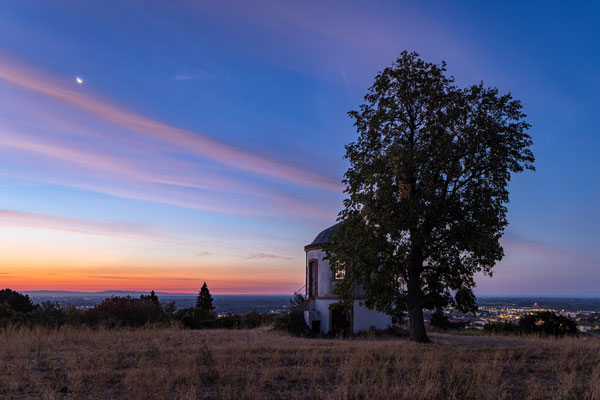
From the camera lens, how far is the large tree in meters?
17.9

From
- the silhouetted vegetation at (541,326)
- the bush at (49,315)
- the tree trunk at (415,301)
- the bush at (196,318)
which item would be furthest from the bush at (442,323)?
the bush at (49,315)

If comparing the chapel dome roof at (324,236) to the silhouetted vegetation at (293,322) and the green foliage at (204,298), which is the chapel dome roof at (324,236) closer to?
the silhouetted vegetation at (293,322)

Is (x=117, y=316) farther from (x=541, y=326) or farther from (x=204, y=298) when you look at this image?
(x=541, y=326)

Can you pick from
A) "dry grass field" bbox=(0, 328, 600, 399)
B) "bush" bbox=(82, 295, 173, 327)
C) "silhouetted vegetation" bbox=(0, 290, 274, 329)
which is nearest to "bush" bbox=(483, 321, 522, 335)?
"dry grass field" bbox=(0, 328, 600, 399)

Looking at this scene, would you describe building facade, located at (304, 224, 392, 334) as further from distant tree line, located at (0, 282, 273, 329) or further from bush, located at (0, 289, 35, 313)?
bush, located at (0, 289, 35, 313)

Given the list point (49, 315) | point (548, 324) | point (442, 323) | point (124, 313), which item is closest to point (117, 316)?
point (124, 313)

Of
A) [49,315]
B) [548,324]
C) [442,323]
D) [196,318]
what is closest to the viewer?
[49,315]

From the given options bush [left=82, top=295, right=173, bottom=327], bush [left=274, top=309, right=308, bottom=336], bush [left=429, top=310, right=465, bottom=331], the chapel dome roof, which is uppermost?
the chapel dome roof

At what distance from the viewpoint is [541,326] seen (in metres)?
28.6

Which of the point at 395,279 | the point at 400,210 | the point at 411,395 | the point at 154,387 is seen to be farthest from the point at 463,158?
the point at 154,387

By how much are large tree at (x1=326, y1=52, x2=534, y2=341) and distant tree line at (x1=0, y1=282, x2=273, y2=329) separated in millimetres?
12762

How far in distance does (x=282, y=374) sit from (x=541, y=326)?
24022mm

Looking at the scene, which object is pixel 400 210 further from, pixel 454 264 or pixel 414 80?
pixel 414 80

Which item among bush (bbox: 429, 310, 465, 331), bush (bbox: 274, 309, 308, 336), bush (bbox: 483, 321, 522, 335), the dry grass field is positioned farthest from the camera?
bush (bbox: 429, 310, 465, 331)
